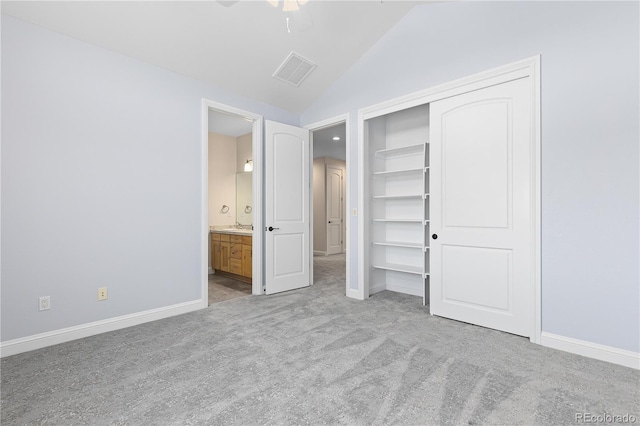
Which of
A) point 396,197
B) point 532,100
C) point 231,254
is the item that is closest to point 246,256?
point 231,254

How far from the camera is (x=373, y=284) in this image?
4078 millimetres

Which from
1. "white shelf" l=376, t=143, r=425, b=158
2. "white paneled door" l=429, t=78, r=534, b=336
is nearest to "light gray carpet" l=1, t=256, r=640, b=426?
"white paneled door" l=429, t=78, r=534, b=336

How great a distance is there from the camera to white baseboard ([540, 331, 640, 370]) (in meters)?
2.10

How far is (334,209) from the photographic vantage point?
843 cm

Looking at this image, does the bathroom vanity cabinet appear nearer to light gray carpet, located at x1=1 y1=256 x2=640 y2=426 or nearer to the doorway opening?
light gray carpet, located at x1=1 y1=256 x2=640 y2=426

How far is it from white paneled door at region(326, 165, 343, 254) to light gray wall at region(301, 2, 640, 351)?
5761 millimetres

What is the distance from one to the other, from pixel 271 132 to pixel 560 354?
3.75 meters

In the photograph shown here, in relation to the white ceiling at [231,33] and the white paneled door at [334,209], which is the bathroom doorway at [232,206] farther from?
the white paneled door at [334,209]

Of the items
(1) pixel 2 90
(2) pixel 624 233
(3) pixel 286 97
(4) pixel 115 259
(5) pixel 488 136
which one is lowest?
(4) pixel 115 259

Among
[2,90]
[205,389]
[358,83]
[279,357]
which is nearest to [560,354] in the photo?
[279,357]

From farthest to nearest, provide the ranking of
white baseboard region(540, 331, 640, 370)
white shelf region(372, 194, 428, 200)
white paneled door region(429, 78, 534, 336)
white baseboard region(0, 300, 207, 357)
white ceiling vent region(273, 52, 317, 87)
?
white shelf region(372, 194, 428, 200), white ceiling vent region(273, 52, 317, 87), white paneled door region(429, 78, 534, 336), white baseboard region(0, 300, 207, 357), white baseboard region(540, 331, 640, 370)

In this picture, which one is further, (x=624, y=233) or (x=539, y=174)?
(x=539, y=174)

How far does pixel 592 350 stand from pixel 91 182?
4.33 metres

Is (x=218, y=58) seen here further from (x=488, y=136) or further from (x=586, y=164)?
(x=586, y=164)
